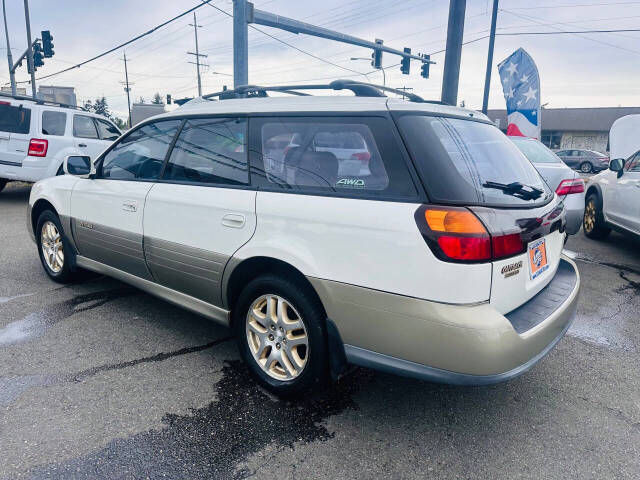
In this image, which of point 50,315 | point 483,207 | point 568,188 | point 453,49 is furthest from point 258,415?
point 453,49

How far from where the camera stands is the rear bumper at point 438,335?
6.73 feet

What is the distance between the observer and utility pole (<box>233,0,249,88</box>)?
41.7 feet

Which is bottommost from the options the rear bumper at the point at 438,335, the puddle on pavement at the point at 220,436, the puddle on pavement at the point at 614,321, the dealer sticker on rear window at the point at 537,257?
the puddle on pavement at the point at 614,321

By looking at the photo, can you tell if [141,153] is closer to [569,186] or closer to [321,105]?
[321,105]

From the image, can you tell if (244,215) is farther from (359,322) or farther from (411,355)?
(411,355)

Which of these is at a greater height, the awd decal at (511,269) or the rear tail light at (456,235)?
the rear tail light at (456,235)

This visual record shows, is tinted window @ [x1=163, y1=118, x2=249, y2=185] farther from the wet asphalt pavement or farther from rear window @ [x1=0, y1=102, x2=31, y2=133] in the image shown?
rear window @ [x1=0, y1=102, x2=31, y2=133]

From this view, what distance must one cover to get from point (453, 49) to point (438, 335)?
1170 centimetres

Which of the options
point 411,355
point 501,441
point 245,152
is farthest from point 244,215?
point 501,441

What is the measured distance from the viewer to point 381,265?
7.15ft

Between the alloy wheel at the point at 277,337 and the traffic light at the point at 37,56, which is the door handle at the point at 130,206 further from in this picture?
the traffic light at the point at 37,56

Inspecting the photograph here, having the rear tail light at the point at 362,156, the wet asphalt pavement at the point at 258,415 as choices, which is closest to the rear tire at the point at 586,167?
the wet asphalt pavement at the point at 258,415

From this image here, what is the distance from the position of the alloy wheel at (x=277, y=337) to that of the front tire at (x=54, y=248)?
242 centimetres

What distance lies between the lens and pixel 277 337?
2711 millimetres
